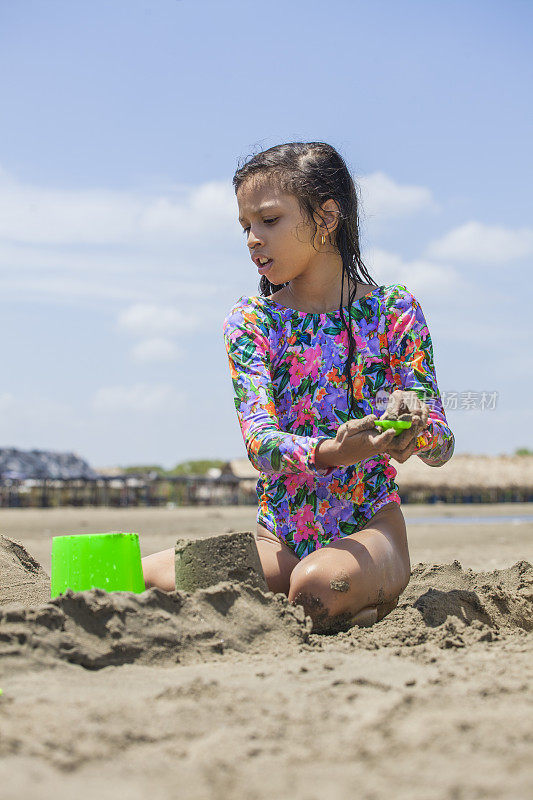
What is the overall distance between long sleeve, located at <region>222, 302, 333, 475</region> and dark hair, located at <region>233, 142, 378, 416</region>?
354 mm

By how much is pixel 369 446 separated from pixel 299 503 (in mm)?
591

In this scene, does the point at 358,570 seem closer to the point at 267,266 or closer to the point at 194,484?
the point at 267,266

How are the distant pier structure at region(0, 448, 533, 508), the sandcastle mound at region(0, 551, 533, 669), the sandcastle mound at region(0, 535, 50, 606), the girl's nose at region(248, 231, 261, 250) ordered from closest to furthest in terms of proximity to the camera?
the sandcastle mound at region(0, 551, 533, 669) → the girl's nose at region(248, 231, 261, 250) → the sandcastle mound at region(0, 535, 50, 606) → the distant pier structure at region(0, 448, 533, 508)

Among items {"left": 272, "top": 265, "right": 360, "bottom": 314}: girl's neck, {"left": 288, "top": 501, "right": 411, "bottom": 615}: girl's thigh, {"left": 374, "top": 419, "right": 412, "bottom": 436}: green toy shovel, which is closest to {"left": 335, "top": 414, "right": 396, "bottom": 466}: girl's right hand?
{"left": 374, "top": 419, "right": 412, "bottom": 436}: green toy shovel

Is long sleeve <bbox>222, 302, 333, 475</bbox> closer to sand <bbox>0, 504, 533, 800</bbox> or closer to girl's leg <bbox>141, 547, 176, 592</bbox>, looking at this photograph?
sand <bbox>0, 504, 533, 800</bbox>

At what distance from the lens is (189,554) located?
9.09ft

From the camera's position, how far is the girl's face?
310 centimetres

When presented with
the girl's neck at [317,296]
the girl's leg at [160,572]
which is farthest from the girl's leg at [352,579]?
the girl's neck at [317,296]

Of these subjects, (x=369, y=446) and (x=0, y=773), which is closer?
(x=0, y=773)

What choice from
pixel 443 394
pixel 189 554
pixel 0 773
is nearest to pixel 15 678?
pixel 0 773

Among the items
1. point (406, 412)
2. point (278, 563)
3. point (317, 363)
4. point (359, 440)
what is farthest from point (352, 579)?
point (317, 363)

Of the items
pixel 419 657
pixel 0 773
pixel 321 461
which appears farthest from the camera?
pixel 321 461

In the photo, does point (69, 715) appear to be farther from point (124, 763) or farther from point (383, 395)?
point (383, 395)

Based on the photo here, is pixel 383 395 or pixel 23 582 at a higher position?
pixel 383 395
